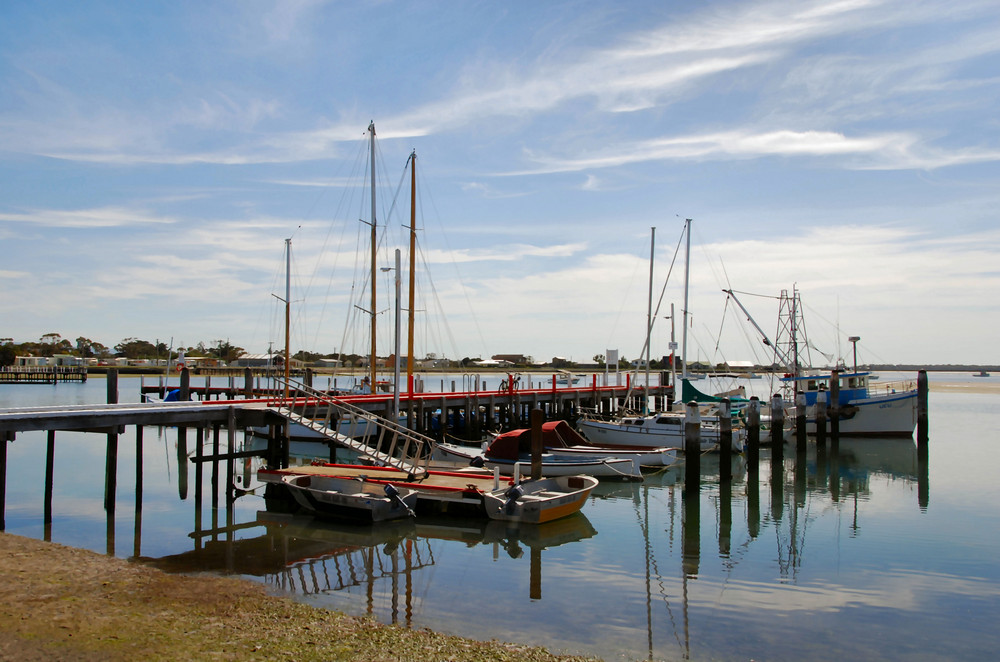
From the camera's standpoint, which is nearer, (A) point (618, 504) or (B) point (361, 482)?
(B) point (361, 482)

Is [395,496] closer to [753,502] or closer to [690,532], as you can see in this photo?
[690,532]

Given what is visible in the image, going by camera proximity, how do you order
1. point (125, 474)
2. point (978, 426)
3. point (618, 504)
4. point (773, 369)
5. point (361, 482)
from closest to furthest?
point (361, 482), point (618, 504), point (125, 474), point (773, 369), point (978, 426)

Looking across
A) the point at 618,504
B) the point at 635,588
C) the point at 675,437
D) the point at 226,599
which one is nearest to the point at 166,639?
the point at 226,599

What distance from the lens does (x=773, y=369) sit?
165 ft

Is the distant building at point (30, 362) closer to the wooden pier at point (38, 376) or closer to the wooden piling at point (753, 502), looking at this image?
the wooden pier at point (38, 376)

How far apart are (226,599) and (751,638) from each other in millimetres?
8644

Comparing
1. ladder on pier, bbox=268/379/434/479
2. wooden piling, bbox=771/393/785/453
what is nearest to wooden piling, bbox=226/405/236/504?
ladder on pier, bbox=268/379/434/479

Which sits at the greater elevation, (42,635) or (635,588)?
(42,635)

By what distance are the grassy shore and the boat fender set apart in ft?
26.8

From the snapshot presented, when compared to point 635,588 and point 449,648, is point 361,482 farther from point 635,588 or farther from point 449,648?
point 449,648

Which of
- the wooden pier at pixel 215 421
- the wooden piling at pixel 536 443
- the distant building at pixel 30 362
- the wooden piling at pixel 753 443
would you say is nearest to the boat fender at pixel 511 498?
the wooden piling at pixel 536 443

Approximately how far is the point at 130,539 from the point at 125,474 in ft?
45.3

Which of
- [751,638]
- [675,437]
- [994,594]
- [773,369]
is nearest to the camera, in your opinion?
[751,638]

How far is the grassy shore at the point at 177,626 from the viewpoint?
9.08 m
